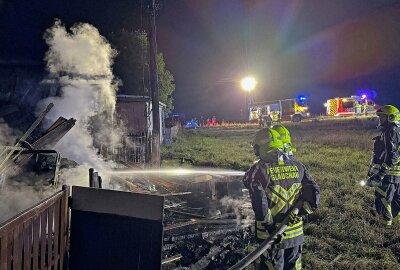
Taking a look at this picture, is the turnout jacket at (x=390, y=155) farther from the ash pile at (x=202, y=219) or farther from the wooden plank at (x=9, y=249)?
the wooden plank at (x=9, y=249)

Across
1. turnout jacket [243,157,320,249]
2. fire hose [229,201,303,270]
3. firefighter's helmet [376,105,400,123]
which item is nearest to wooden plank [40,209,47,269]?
fire hose [229,201,303,270]

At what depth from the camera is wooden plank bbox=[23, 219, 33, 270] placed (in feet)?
9.23

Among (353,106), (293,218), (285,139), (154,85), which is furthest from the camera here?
(353,106)

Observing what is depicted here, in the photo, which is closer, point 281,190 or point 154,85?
point 281,190

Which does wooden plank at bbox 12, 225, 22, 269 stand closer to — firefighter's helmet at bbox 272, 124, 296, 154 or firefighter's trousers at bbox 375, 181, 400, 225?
firefighter's helmet at bbox 272, 124, 296, 154

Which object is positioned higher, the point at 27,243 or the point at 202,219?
the point at 27,243

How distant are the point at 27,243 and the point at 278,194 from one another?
2820 millimetres

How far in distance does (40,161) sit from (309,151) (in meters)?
13.6

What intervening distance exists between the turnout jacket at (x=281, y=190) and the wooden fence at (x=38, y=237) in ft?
7.33

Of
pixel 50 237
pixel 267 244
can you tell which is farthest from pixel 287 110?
pixel 50 237

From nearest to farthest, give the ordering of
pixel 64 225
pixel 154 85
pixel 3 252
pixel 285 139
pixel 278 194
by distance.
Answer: pixel 3 252
pixel 64 225
pixel 278 194
pixel 285 139
pixel 154 85

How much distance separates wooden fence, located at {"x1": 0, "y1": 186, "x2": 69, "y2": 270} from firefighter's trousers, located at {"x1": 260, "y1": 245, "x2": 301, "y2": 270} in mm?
2432

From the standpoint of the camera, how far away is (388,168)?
21.6ft

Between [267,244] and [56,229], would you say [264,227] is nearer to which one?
[267,244]
